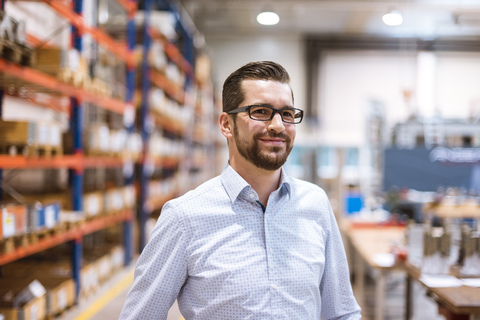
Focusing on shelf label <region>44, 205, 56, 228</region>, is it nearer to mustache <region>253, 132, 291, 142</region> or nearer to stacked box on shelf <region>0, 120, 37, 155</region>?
stacked box on shelf <region>0, 120, 37, 155</region>

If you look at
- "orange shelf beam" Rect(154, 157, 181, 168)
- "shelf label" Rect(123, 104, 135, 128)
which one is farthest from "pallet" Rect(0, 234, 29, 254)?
"orange shelf beam" Rect(154, 157, 181, 168)

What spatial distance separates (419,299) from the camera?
6.20 m

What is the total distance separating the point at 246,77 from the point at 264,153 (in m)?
0.32

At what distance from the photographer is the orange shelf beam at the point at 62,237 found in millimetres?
3757

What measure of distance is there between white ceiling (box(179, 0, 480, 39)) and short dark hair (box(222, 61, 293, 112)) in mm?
10760

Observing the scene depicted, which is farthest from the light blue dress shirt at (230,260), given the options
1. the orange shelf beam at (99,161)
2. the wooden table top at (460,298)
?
the orange shelf beam at (99,161)

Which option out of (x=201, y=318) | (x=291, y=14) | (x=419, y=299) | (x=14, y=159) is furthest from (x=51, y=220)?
(x=291, y=14)

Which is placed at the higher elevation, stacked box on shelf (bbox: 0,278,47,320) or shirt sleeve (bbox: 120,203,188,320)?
shirt sleeve (bbox: 120,203,188,320)

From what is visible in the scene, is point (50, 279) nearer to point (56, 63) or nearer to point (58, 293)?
point (58, 293)

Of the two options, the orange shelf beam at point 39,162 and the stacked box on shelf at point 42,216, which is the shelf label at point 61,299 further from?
the orange shelf beam at point 39,162

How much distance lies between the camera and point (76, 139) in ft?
16.6

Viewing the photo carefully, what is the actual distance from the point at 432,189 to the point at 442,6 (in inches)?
330

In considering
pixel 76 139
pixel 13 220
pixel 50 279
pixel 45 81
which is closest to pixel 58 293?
pixel 50 279

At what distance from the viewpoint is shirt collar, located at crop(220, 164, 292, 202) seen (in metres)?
1.81
